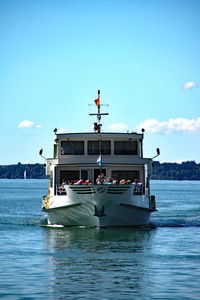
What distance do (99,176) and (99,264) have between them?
11.5 m

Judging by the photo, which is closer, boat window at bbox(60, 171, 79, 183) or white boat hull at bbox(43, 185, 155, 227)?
white boat hull at bbox(43, 185, 155, 227)

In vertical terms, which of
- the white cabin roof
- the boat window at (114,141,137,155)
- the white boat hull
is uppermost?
the white cabin roof

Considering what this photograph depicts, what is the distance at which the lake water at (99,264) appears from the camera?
54.6 ft

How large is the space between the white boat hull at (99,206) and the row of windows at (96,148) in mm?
3364

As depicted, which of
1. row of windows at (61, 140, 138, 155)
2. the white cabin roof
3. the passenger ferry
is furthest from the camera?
row of windows at (61, 140, 138, 155)

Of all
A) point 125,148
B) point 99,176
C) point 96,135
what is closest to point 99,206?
point 99,176

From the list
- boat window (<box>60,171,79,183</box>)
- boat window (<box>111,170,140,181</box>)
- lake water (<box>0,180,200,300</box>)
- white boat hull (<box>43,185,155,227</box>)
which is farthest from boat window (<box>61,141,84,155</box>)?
lake water (<box>0,180,200,300</box>)

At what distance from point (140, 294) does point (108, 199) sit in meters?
13.8

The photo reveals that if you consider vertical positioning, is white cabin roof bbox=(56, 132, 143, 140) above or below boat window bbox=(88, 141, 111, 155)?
above

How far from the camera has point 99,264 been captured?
68.2ft

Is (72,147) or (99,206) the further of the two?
(72,147)

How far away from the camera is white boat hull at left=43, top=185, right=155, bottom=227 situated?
29.9 meters

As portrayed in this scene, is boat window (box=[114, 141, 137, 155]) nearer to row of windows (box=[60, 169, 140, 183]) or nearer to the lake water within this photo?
row of windows (box=[60, 169, 140, 183])

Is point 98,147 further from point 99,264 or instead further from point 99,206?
point 99,264
